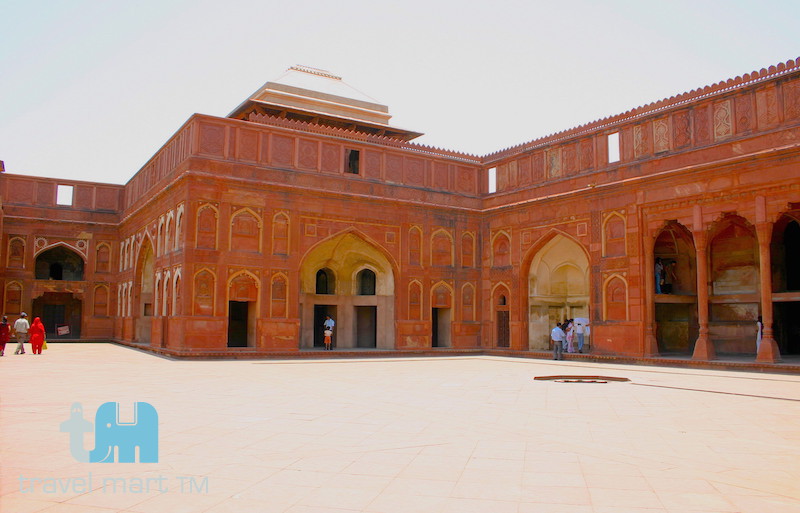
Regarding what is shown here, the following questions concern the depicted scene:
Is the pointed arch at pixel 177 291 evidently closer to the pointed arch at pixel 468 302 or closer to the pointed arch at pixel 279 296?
the pointed arch at pixel 279 296

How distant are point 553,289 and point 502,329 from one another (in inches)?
79.9

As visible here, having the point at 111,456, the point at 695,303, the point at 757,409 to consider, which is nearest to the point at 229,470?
the point at 111,456

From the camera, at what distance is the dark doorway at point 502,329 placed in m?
20.7

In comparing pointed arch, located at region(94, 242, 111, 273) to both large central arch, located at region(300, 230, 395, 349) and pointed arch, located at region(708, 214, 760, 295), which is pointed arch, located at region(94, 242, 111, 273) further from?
pointed arch, located at region(708, 214, 760, 295)

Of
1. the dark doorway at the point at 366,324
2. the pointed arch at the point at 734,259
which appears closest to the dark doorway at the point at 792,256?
the pointed arch at the point at 734,259

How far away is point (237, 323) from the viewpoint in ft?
68.2

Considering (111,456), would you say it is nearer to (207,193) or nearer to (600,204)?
(207,193)

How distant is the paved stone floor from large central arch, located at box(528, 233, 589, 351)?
9.33 meters

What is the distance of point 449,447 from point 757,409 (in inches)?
180

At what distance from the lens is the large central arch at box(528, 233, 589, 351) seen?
19859mm

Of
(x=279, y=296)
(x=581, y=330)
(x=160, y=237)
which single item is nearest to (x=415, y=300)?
(x=279, y=296)

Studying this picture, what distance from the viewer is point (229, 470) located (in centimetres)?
460

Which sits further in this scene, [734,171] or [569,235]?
[569,235]

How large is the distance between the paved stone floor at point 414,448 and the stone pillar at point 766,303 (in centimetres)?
369
